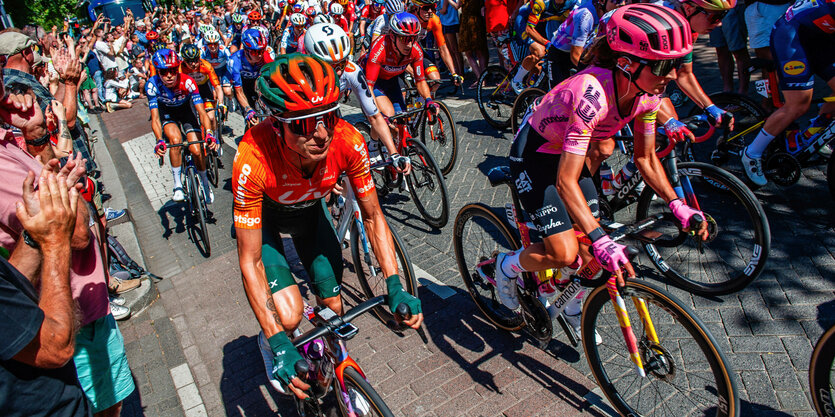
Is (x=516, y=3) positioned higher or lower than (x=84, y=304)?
higher

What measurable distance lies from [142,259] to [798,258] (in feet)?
22.7

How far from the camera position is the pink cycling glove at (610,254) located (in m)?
2.52

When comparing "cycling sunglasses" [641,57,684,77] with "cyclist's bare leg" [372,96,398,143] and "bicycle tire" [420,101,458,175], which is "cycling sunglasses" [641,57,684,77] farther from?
"bicycle tire" [420,101,458,175]

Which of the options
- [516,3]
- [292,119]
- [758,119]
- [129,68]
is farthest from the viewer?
[129,68]

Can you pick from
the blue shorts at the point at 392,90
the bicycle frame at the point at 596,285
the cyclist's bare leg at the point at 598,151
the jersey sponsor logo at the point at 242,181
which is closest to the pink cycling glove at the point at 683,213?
the bicycle frame at the point at 596,285

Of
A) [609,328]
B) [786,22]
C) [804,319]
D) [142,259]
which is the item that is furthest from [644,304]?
[142,259]

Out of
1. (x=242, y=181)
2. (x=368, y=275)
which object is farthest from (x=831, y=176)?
(x=242, y=181)

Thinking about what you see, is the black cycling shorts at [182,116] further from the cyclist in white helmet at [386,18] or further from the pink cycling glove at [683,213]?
the pink cycling glove at [683,213]

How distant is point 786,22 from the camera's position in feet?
15.4

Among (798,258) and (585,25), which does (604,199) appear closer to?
(798,258)

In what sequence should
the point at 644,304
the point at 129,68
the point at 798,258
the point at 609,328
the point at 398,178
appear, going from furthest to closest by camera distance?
the point at 129,68, the point at 398,178, the point at 798,258, the point at 609,328, the point at 644,304

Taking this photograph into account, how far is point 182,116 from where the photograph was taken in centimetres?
766

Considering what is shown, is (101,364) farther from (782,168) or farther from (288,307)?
(782,168)

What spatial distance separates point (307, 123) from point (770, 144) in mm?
4898
